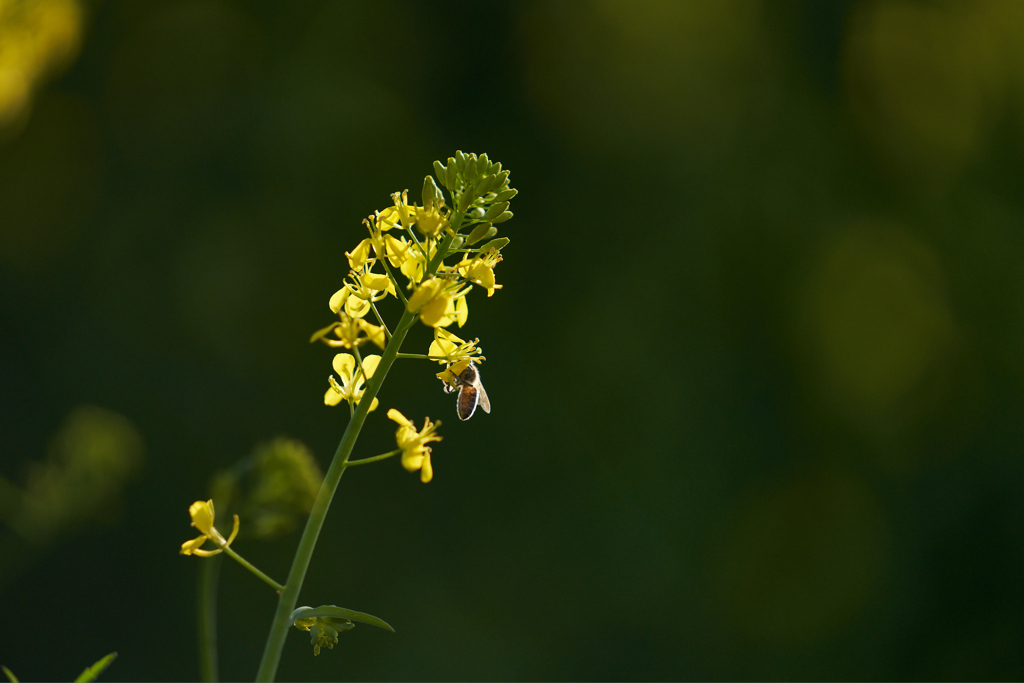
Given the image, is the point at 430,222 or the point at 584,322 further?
the point at 584,322

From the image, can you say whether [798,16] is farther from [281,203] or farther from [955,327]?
[281,203]

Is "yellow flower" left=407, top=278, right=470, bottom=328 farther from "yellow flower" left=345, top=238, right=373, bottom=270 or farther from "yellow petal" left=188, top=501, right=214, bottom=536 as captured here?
"yellow petal" left=188, top=501, right=214, bottom=536

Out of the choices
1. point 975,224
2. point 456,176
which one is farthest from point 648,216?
point 456,176

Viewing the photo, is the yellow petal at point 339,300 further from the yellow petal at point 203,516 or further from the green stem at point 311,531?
the yellow petal at point 203,516

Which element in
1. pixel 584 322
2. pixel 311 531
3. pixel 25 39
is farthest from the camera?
pixel 584 322

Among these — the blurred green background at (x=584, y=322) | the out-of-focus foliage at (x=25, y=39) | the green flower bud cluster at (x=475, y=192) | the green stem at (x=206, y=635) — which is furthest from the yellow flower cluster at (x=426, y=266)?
the blurred green background at (x=584, y=322)

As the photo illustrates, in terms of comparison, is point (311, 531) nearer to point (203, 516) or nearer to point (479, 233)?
point (203, 516)

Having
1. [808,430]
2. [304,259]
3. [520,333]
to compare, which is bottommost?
[808,430]

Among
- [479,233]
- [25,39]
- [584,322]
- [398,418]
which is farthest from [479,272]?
[584,322]
